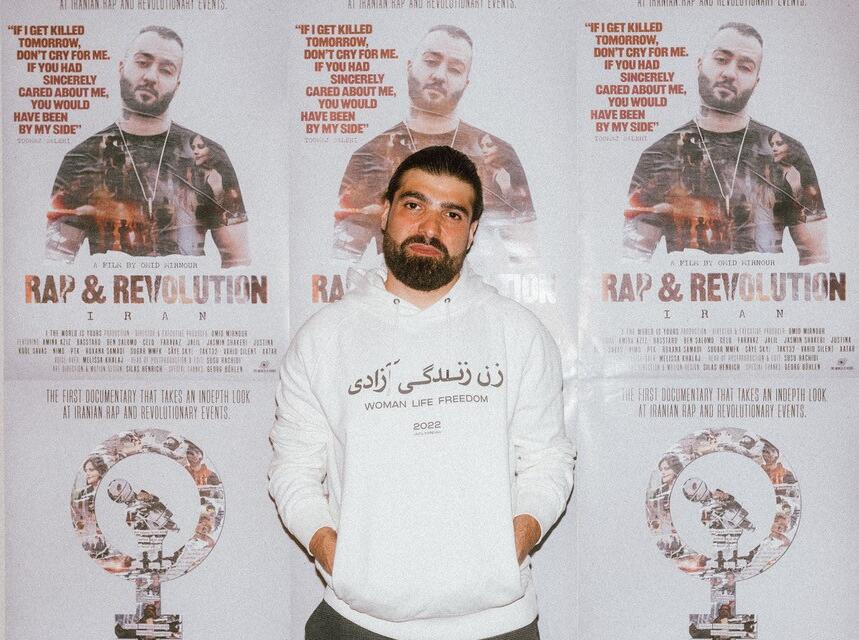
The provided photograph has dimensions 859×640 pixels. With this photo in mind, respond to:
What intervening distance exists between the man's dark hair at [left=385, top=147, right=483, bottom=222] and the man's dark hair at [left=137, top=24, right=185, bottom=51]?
36.5 inches

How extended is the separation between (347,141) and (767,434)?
5.25 feet

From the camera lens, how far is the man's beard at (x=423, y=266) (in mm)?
2014

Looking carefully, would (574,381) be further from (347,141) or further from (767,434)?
(347,141)

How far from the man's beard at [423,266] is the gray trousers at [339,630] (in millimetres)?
839

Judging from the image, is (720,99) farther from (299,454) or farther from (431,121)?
→ (299,454)

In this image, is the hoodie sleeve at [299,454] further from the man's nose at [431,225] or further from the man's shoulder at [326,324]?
the man's nose at [431,225]

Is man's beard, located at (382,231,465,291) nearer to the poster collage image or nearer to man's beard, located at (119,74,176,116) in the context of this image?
A: the poster collage image

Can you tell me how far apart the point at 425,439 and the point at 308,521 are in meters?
0.34

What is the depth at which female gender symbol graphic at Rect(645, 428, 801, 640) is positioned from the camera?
2.47 m

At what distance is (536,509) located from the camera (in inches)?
74.8

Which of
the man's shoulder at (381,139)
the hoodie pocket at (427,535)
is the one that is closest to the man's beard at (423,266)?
the hoodie pocket at (427,535)

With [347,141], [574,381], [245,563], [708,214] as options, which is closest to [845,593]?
[574,381]

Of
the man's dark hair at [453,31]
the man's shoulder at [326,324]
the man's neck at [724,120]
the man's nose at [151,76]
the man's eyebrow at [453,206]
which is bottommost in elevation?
the man's shoulder at [326,324]

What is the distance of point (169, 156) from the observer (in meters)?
2.51
